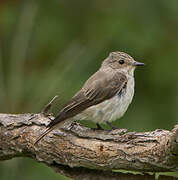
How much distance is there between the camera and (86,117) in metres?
6.48

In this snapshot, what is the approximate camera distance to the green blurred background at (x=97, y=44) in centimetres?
816

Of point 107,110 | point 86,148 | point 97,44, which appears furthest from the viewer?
point 97,44

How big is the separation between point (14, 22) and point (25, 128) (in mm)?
2762

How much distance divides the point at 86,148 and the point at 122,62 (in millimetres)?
1601

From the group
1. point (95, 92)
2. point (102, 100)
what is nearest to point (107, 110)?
point (102, 100)

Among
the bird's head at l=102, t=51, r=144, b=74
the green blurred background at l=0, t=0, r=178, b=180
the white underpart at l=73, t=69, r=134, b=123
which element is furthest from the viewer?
the green blurred background at l=0, t=0, r=178, b=180

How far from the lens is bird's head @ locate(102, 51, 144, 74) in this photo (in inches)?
276

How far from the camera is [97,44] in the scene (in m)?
8.55

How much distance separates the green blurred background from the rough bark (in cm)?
152

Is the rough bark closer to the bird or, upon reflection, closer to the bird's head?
the bird

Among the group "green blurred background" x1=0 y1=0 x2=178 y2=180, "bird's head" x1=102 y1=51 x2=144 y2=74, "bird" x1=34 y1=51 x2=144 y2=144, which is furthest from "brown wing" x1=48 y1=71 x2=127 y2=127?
"green blurred background" x1=0 y1=0 x2=178 y2=180

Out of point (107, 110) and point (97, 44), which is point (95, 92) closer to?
point (107, 110)

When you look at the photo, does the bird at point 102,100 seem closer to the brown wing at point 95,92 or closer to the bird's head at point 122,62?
the brown wing at point 95,92

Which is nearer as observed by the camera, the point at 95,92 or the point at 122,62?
the point at 95,92
